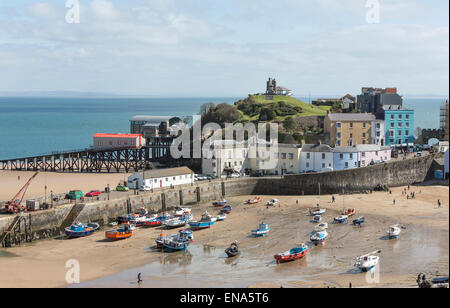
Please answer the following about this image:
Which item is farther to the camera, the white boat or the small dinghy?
the white boat

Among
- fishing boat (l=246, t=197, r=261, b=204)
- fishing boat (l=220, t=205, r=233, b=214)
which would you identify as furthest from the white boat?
fishing boat (l=220, t=205, r=233, b=214)

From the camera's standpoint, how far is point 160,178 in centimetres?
5766

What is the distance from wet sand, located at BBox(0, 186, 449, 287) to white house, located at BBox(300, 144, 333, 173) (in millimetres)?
13163

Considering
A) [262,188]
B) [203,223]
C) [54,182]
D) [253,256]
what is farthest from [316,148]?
[54,182]

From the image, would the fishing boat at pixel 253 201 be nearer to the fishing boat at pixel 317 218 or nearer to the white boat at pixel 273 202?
the white boat at pixel 273 202

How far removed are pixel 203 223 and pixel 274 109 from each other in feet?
146

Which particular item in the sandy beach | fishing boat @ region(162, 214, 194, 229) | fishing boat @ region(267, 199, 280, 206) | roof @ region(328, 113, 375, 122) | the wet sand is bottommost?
the wet sand

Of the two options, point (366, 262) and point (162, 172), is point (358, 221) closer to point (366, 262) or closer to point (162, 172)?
point (366, 262)

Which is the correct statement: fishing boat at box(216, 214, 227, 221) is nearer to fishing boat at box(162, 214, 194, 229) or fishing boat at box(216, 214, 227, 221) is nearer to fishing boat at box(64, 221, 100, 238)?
fishing boat at box(162, 214, 194, 229)

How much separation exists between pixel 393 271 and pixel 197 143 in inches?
1669

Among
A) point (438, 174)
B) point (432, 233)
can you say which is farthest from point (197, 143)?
point (432, 233)

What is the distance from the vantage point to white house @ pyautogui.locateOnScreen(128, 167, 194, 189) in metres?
56.3

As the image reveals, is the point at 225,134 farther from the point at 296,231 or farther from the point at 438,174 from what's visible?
the point at 296,231

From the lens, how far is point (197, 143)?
72.6m
